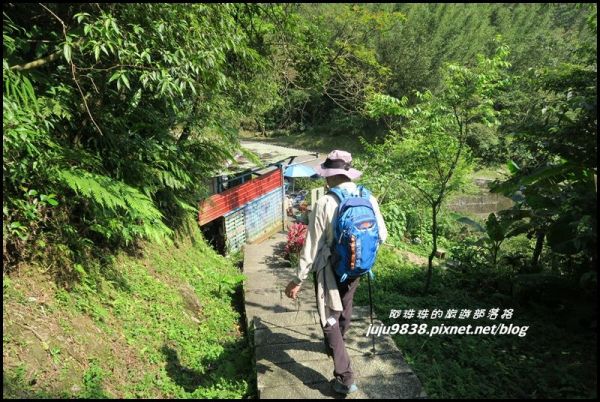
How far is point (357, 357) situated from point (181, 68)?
11.5ft

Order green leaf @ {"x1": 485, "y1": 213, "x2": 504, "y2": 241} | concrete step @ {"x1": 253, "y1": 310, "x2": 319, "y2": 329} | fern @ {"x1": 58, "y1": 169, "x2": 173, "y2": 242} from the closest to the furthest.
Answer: fern @ {"x1": 58, "y1": 169, "x2": 173, "y2": 242}, concrete step @ {"x1": 253, "y1": 310, "x2": 319, "y2": 329}, green leaf @ {"x1": 485, "y1": 213, "x2": 504, "y2": 241}

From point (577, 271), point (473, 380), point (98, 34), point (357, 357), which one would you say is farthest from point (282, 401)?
point (577, 271)

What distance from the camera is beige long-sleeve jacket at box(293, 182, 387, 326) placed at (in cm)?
310

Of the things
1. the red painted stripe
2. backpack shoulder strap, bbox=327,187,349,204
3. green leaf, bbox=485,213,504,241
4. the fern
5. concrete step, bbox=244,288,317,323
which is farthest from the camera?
the red painted stripe

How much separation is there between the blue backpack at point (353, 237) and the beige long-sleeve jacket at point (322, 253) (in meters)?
0.06

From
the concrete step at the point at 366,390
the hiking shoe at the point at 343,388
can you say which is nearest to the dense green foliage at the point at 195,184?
the concrete step at the point at 366,390

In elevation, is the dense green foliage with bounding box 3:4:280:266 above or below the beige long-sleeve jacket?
above

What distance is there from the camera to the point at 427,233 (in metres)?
12.6

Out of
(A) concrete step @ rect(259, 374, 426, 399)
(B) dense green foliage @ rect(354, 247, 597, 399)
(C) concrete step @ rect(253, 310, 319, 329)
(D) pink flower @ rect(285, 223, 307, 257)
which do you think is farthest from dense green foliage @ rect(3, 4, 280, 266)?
(D) pink flower @ rect(285, 223, 307, 257)

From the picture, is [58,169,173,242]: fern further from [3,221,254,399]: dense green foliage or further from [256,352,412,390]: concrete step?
[256,352,412,390]: concrete step

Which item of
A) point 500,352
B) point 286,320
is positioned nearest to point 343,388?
point 286,320

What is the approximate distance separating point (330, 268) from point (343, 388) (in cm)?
106

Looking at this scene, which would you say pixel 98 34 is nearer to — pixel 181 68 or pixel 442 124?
pixel 181 68

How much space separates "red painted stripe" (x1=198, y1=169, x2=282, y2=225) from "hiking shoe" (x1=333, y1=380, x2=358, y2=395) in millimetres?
5654
